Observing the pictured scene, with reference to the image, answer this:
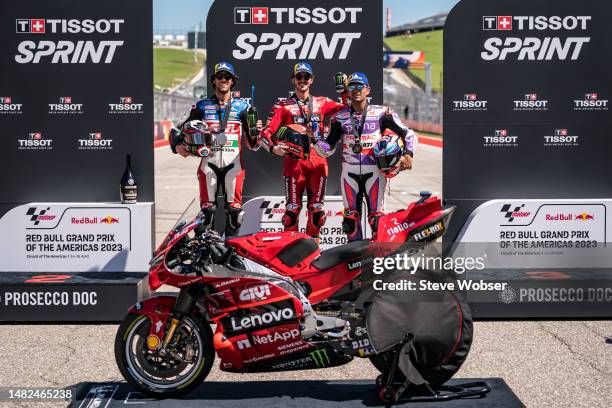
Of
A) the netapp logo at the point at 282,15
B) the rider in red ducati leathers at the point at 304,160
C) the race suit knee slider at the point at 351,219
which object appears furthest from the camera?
the netapp logo at the point at 282,15

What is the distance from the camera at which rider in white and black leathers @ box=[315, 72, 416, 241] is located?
796 cm

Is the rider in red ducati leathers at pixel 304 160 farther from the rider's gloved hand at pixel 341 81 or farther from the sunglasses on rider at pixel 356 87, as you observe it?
the sunglasses on rider at pixel 356 87

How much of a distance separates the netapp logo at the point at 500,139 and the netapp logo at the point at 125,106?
3542 millimetres

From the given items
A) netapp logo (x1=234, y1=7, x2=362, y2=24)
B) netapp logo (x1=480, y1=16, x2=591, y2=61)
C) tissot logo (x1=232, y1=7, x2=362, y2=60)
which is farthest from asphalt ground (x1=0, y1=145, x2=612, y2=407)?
netapp logo (x1=234, y1=7, x2=362, y2=24)

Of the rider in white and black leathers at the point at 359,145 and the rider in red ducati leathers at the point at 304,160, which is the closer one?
the rider in white and black leathers at the point at 359,145

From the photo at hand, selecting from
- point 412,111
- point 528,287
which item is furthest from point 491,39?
point 412,111

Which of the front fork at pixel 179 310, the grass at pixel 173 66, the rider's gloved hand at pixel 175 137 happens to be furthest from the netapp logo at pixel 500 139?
the grass at pixel 173 66

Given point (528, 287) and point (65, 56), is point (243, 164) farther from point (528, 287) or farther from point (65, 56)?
point (528, 287)

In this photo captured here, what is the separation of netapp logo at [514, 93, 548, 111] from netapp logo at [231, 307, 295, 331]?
4.60 meters

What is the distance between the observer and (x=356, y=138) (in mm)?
7996

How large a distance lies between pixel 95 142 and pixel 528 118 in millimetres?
4388

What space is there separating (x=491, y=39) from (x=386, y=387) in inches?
187

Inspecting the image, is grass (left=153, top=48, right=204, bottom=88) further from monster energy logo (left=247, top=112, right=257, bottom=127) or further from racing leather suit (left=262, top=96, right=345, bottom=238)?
monster energy logo (left=247, top=112, right=257, bottom=127)

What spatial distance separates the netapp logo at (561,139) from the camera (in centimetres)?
881
